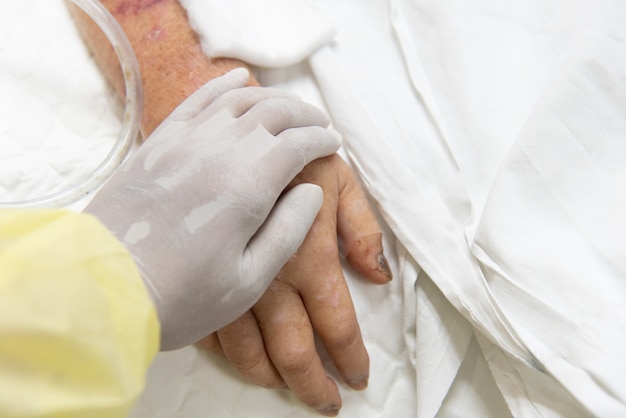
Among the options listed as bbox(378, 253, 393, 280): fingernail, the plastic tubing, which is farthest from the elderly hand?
the plastic tubing

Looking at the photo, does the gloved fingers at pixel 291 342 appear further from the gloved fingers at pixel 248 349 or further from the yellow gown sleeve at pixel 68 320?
the yellow gown sleeve at pixel 68 320

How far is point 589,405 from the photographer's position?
0.61 metres

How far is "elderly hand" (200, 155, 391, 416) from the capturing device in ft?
2.29

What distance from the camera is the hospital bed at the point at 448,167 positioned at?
660 mm

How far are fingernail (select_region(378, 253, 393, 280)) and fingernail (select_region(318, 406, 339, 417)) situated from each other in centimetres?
18

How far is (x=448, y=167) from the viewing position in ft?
2.46

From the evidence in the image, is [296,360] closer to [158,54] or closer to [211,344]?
[211,344]

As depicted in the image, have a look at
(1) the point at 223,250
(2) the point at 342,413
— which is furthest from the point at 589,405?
(1) the point at 223,250

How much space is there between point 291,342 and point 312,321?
5cm

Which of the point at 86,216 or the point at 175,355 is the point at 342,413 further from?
the point at 86,216

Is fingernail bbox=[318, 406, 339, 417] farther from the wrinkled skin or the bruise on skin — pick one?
the bruise on skin

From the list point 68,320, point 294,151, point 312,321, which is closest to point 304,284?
point 312,321

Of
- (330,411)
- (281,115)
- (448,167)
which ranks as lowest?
(330,411)

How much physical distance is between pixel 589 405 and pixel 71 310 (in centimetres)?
51
